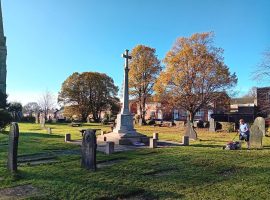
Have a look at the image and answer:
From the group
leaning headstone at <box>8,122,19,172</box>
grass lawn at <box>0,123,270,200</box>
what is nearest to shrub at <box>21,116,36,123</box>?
grass lawn at <box>0,123,270,200</box>

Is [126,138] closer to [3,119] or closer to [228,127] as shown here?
[3,119]

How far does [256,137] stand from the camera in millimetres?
15969

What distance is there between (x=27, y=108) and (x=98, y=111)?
220 ft

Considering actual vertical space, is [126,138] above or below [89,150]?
below

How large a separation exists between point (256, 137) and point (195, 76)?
22300 mm

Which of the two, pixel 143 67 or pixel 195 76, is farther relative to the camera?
pixel 143 67

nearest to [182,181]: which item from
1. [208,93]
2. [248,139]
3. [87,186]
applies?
[87,186]

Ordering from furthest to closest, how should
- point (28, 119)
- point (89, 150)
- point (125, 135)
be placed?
point (28, 119)
point (125, 135)
point (89, 150)

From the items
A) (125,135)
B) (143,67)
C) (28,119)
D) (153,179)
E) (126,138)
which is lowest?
(153,179)

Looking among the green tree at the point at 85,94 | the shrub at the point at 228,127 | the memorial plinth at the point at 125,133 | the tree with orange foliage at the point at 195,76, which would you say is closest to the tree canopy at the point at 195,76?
the tree with orange foliage at the point at 195,76

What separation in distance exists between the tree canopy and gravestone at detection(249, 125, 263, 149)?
21423mm

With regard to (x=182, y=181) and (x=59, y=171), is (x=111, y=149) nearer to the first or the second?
(x=59, y=171)

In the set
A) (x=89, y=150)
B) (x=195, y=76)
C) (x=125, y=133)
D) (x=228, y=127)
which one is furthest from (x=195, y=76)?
(x=89, y=150)

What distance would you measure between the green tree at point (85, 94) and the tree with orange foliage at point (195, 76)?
26.0 m
